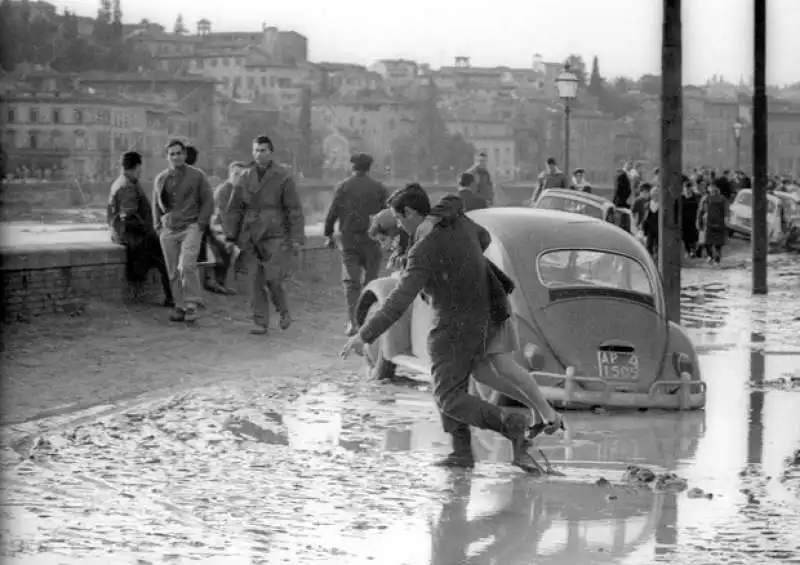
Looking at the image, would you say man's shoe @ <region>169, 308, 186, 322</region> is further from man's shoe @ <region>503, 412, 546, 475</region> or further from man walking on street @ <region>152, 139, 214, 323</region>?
man's shoe @ <region>503, 412, 546, 475</region>

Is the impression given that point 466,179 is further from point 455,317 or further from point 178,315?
point 455,317

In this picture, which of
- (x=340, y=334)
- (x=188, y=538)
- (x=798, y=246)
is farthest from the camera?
(x=798, y=246)

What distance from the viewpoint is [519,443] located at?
9742 millimetres

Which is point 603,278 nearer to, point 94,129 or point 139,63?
point 94,129

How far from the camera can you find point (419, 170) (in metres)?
170

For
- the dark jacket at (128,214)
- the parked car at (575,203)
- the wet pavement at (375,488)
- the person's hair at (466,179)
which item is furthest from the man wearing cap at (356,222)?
the person's hair at (466,179)

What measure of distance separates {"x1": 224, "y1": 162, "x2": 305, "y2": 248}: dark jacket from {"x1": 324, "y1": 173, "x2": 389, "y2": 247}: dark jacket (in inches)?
19.1

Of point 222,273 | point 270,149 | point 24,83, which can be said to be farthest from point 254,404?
point 24,83

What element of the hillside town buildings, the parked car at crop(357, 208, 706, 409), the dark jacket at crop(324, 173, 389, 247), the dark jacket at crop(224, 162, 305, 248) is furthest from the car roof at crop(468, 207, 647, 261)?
the hillside town buildings

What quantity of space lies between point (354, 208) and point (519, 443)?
7.57 m

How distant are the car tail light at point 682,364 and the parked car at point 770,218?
100 feet

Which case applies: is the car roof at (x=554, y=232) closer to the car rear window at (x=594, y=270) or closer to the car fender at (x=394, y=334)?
the car rear window at (x=594, y=270)

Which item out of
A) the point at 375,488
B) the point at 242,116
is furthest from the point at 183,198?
the point at 242,116

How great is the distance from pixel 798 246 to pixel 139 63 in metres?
120
